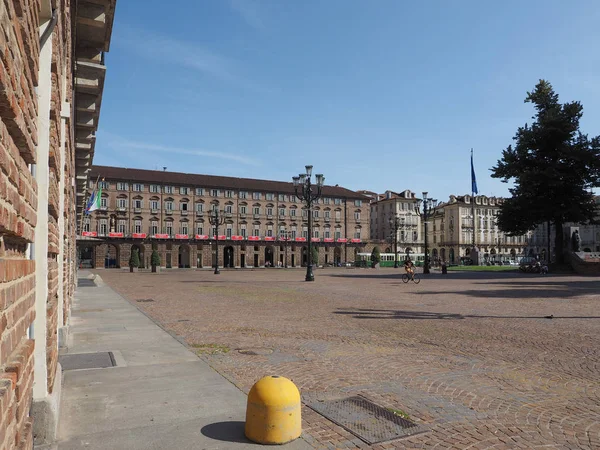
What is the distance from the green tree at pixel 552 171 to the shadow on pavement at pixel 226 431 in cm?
4382

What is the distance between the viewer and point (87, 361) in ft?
26.5

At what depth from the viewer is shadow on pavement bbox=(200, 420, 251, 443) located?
15.3 feet

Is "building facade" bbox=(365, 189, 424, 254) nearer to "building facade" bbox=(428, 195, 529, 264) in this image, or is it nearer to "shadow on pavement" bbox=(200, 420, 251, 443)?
"building facade" bbox=(428, 195, 529, 264)

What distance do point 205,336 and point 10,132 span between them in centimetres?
937

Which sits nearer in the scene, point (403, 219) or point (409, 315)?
point (409, 315)

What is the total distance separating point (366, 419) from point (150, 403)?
2515 millimetres

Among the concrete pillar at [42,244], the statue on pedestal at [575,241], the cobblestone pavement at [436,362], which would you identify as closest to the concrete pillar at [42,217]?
the concrete pillar at [42,244]

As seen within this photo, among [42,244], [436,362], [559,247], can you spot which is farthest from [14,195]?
[559,247]

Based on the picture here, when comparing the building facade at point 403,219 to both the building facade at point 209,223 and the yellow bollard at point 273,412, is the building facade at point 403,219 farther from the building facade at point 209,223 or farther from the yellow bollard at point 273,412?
the yellow bollard at point 273,412

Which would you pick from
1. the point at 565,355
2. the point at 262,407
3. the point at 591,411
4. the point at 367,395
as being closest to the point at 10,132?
the point at 262,407

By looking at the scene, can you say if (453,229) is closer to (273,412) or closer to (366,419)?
(366,419)

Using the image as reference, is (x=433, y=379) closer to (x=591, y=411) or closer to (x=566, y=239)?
(x=591, y=411)

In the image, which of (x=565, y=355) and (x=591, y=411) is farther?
(x=565, y=355)

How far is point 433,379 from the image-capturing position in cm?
697
